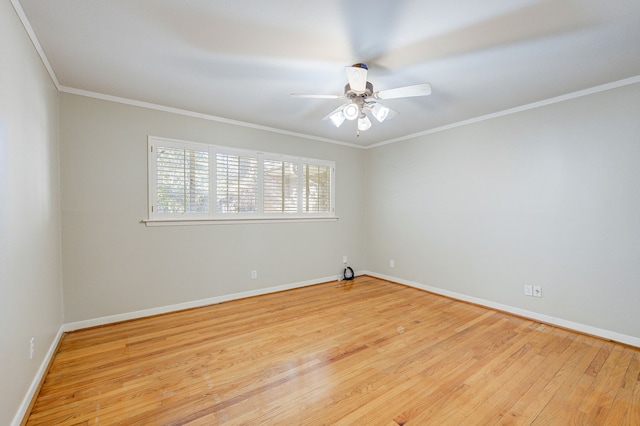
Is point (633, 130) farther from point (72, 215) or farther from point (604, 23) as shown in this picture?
point (72, 215)

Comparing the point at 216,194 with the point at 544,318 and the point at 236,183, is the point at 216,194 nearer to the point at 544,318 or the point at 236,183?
the point at 236,183

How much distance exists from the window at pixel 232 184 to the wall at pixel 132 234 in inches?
5.0

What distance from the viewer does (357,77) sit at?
7.04 feet

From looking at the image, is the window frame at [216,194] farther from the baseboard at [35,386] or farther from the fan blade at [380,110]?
the fan blade at [380,110]

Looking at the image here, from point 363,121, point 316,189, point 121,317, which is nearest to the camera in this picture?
point 363,121

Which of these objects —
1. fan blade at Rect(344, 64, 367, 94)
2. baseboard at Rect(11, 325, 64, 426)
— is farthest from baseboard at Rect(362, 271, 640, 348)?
baseboard at Rect(11, 325, 64, 426)

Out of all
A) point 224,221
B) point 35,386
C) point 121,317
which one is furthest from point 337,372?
point 121,317

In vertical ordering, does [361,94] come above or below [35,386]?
above

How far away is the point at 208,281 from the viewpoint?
142 inches

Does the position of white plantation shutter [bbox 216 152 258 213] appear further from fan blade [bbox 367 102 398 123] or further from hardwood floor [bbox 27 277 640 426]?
fan blade [bbox 367 102 398 123]

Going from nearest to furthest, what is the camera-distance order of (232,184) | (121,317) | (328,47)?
(328,47) → (121,317) → (232,184)

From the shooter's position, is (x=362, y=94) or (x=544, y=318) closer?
(x=362, y=94)

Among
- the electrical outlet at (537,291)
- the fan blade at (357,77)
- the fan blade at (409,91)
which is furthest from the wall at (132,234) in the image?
the electrical outlet at (537,291)

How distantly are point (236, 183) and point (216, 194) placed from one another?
32cm
